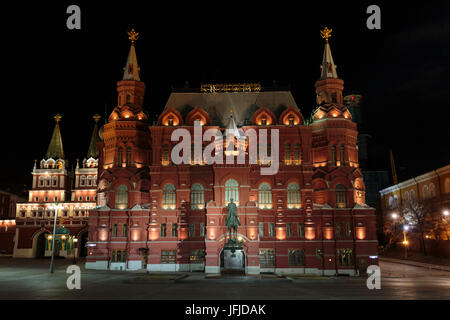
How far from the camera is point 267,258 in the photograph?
5256 cm

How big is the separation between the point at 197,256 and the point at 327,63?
3509cm

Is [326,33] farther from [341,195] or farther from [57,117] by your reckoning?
[57,117]

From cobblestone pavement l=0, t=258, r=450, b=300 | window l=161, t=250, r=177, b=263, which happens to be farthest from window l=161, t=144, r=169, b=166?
cobblestone pavement l=0, t=258, r=450, b=300

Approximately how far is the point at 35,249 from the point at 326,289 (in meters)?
71.3

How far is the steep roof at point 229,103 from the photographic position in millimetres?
61000

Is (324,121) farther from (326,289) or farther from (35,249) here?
(35,249)

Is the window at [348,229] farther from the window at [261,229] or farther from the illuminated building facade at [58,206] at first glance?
the illuminated building facade at [58,206]

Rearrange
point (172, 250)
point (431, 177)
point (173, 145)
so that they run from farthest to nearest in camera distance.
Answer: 1. point (431, 177)
2. point (173, 145)
3. point (172, 250)

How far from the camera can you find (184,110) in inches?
2408

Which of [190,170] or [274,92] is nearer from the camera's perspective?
[190,170]

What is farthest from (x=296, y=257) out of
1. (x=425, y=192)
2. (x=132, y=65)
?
(x=132, y=65)

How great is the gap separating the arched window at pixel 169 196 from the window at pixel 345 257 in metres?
23.2

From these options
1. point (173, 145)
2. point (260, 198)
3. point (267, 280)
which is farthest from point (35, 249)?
point (267, 280)

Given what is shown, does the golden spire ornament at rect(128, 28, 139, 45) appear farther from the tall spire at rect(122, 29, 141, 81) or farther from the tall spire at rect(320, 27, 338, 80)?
the tall spire at rect(320, 27, 338, 80)
